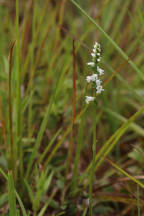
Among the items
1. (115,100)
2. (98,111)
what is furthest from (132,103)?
(98,111)

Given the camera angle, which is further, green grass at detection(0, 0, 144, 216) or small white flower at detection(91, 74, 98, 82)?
green grass at detection(0, 0, 144, 216)

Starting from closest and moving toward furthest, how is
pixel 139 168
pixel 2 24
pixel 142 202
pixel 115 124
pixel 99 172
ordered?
1. pixel 142 202
2. pixel 139 168
3. pixel 99 172
4. pixel 115 124
5. pixel 2 24

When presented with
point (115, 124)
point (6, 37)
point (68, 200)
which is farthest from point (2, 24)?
point (68, 200)

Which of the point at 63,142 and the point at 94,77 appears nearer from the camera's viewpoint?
the point at 94,77

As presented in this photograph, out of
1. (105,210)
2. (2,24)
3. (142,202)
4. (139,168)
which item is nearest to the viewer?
(142,202)

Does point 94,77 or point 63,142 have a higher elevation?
point 94,77

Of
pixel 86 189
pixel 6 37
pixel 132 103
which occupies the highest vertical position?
pixel 6 37

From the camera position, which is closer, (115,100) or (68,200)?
(68,200)

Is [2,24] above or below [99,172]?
above

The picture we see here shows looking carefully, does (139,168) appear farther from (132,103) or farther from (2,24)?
(2,24)

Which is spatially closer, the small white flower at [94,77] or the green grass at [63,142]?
the small white flower at [94,77]
